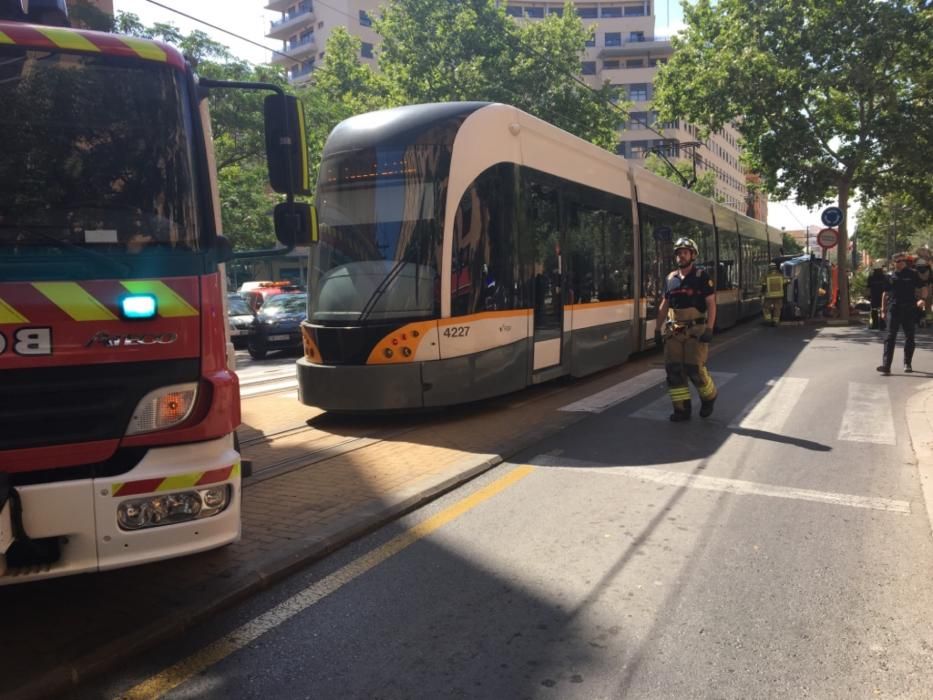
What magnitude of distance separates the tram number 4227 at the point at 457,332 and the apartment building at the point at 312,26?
196 ft

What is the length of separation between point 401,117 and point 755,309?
1861cm

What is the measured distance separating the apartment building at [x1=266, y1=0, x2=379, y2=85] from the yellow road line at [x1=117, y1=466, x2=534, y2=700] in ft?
205

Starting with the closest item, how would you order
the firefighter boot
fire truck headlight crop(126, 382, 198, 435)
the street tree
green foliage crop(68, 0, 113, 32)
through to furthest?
fire truck headlight crop(126, 382, 198, 435)
the firefighter boot
green foliage crop(68, 0, 113, 32)
the street tree

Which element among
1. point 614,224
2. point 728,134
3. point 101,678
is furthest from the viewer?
point 728,134

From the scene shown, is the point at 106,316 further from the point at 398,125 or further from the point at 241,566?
the point at 398,125

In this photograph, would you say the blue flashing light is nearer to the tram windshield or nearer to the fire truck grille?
the fire truck grille

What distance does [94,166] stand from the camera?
312 cm

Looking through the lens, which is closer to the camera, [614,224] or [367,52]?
[614,224]

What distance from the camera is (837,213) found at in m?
20.0

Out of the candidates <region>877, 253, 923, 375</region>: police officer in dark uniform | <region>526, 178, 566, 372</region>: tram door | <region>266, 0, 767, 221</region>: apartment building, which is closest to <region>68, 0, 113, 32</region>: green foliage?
<region>526, 178, 566, 372</region>: tram door

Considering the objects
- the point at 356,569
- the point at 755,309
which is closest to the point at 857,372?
the point at 356,569

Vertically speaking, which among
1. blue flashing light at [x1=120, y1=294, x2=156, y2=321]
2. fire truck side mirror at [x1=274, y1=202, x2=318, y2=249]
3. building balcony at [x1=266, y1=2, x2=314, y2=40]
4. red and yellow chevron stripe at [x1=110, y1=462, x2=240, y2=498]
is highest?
building balcony at [x1=266, y1=2, x2=314, y2=40]

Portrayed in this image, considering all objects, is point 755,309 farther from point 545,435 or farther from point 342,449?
point 342,449

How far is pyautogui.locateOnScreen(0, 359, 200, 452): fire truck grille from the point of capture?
9.11 ft
